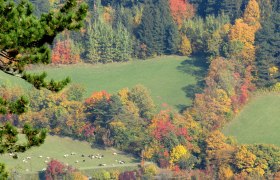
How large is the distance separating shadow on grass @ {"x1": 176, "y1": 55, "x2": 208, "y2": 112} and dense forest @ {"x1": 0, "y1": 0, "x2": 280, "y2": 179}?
437 millimetres

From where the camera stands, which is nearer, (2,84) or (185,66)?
(2,84)

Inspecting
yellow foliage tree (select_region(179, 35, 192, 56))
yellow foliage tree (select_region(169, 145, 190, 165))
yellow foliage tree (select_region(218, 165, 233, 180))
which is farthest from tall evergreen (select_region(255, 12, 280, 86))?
yellow foliage tree (select_region(218, 165, 233, 180))

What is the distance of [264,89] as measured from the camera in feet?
345

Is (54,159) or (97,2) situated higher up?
(97,2)

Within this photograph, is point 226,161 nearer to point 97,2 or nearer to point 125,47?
point 125,47

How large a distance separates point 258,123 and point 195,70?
1213 centimetres

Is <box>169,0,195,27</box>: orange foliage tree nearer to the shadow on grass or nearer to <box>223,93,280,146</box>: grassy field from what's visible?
the shadow on grass

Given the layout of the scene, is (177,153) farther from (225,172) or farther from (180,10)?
(180,10)

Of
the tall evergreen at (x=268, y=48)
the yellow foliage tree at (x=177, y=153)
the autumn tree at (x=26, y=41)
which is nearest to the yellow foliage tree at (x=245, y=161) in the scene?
the yellow foliage tree at (x=177, y=153)

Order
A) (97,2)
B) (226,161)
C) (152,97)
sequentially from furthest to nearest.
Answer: (97,2) → (152,97) → (226,161)

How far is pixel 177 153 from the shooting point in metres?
91.4

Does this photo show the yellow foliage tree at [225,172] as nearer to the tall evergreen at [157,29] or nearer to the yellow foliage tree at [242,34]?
the yellow foliage tree at [242,34]

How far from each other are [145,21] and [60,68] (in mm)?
13152

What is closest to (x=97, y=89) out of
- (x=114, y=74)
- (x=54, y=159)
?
(x=114, y=74)
